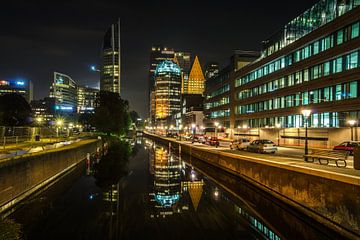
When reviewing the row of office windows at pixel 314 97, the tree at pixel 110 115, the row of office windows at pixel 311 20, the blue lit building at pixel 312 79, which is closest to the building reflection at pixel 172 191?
the blue lit building at pixel 312 79

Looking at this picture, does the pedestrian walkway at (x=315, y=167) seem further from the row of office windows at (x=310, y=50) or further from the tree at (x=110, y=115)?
the tree at (x=110, y=115)

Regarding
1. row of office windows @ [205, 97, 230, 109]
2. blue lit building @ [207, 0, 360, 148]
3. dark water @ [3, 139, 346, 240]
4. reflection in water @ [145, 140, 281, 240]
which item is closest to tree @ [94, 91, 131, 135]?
row of office windows @ [205, 97, 230, 109]

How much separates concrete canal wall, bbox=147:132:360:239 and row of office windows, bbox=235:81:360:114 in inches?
1030

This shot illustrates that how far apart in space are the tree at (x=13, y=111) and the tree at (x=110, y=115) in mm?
19862

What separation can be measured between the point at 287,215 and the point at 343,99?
33.1 meters

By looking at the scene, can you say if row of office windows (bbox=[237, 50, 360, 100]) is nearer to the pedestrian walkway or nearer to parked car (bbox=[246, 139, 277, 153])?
parked car (bbox=[246, 139, 277, 153])

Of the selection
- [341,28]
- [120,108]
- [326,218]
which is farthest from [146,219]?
[120,108]

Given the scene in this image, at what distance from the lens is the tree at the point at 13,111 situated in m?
82.2

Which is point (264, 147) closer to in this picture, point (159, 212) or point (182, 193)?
point (182, 193)

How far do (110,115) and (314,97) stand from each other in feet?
192

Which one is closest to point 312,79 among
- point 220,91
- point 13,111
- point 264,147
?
point 264,147

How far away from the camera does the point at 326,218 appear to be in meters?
15.8

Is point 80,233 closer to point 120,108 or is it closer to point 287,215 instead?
point 287,215

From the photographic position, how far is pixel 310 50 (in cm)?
5369
